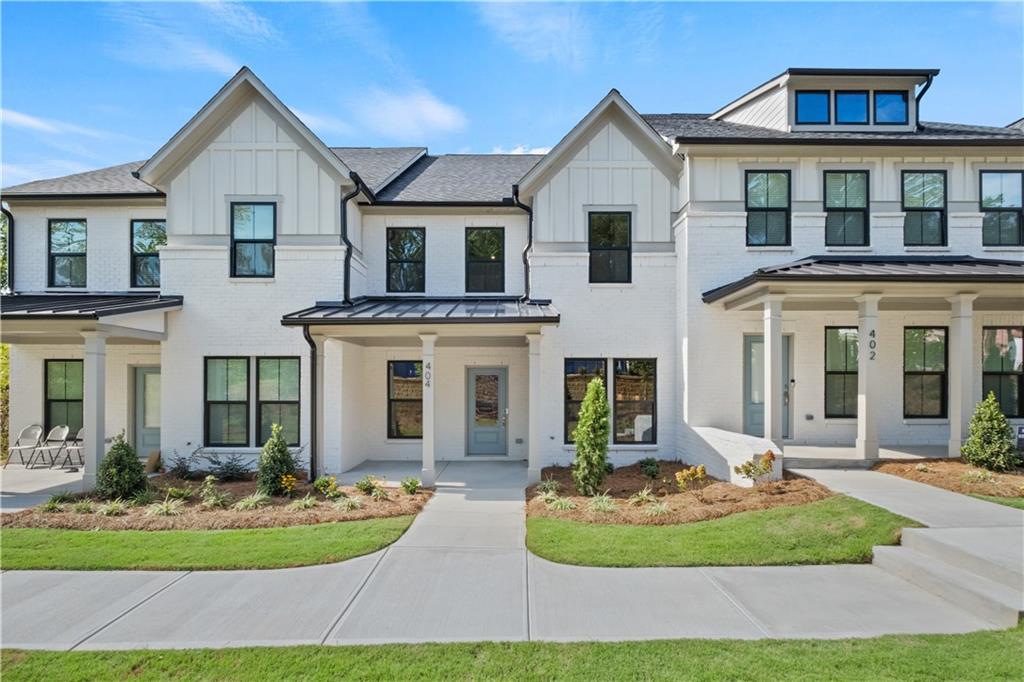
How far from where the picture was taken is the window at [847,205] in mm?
11844

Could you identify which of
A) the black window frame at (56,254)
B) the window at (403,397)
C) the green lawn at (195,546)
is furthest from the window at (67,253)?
the window at (403,397)

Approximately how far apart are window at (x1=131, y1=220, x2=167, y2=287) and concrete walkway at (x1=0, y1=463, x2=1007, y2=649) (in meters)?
8.84

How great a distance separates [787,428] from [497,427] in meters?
6.77

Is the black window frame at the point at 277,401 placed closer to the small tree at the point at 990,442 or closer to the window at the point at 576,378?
the window at the point at 576,378

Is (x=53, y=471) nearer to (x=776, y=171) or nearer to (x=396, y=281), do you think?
(x=396, y=281)

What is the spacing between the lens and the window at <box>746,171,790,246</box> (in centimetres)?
1184

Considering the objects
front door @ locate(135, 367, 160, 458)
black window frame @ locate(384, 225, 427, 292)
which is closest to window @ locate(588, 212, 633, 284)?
black window frame @ locate(384, 225, 427, 292)

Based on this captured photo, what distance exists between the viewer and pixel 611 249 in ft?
40.9

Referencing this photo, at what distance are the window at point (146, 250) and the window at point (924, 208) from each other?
694 inches

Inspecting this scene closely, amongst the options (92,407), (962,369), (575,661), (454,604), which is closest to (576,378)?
(454,604)

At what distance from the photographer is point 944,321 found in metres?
12.2

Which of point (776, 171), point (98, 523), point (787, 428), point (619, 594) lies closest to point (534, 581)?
point (619, 594)

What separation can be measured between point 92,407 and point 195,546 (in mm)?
5146

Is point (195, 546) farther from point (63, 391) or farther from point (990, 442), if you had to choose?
point (990, 442)
